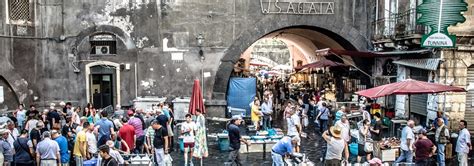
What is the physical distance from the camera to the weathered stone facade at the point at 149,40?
22.5m

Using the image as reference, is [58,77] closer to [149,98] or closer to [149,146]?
[149,98]

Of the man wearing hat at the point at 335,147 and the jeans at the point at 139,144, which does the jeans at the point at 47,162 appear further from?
the man wearing hat at the point at 335,147

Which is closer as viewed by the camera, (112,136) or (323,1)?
(112,136)

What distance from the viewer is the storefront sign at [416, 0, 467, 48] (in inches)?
651

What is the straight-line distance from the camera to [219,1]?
22781 mm

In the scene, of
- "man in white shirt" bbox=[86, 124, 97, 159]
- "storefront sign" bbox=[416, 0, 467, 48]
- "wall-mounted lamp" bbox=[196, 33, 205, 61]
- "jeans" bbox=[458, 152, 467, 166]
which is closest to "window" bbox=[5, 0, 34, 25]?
"wall-mounted lamp" bbox=[196, 33, 205, 61]

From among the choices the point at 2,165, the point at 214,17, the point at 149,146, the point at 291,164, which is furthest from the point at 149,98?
the point at 291,164

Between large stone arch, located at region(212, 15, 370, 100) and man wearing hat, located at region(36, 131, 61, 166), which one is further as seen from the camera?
large stone arch, located at region(212, 15, 370, 100)

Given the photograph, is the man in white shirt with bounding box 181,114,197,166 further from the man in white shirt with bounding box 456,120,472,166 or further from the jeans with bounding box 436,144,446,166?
the man in white shirt with bounding box 456,120,472,166

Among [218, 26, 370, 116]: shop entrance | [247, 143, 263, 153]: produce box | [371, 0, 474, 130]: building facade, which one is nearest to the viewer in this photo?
[247, 143, 263, 153]: produce box

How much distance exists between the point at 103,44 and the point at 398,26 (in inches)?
498

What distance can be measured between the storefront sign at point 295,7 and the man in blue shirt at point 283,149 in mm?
11818

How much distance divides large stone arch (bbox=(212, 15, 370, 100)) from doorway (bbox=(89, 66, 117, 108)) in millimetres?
4673

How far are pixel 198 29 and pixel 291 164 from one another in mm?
12499
